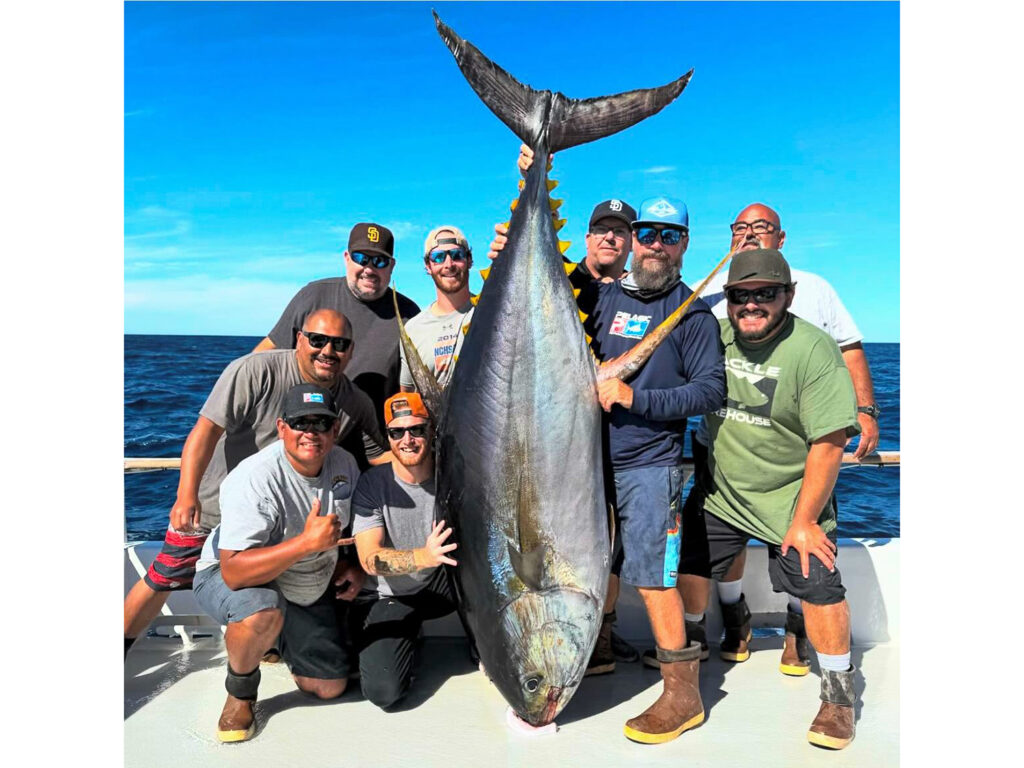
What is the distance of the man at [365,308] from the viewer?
3268mm

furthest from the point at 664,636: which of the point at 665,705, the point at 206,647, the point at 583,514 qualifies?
the point at 206,647

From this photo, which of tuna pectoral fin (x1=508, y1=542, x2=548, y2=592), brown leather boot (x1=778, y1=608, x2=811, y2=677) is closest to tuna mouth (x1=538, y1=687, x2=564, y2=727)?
tuna pectoral fin (x1=508, y1=542, x2=548, y2=592)

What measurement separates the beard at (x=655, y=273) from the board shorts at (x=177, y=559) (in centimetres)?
193

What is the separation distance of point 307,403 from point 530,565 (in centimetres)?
92

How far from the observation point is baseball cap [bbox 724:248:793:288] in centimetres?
242

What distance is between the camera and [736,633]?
10.1 ft

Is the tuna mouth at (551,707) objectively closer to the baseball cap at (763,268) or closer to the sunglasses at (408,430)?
the sunglasses at (408,430)

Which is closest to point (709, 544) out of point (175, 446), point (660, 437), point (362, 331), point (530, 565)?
point (660, 437)

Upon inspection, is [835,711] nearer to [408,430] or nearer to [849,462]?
[849,462]

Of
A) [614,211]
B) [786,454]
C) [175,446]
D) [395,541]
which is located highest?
[614,211]

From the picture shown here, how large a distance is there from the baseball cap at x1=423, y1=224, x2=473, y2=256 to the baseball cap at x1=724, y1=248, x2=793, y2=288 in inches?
49.2

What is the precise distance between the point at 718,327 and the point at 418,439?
1.12m

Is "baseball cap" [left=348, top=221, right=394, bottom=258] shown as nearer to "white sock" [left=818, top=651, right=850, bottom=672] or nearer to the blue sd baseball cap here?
the blue sd baseball cap

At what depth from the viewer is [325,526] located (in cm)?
244
